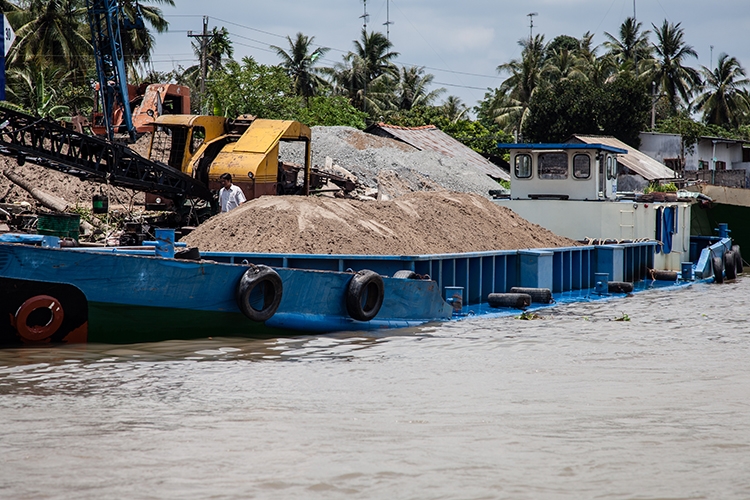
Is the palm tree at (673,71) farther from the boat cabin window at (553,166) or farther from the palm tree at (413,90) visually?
the boat cabin window at (553,166)

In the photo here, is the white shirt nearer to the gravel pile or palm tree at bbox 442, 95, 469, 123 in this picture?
the gravel pile

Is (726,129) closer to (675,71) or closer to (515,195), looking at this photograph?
(675,71)

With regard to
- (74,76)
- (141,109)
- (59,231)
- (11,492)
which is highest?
(74,76)

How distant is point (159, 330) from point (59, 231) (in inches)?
161

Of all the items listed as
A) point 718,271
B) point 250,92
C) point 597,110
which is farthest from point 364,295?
point 597,110

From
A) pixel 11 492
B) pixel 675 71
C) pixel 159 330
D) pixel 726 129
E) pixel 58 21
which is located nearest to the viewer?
pixel 11 492

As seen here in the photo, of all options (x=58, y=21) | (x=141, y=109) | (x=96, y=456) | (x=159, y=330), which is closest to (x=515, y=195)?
(x=159, y=330)

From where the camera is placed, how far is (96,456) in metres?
4.89

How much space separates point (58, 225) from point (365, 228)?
448cm

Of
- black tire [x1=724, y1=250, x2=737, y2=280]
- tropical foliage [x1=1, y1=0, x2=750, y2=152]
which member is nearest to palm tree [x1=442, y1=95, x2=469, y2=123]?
tropical foliage [x1=1, y1=0, x2=750, y2=152]

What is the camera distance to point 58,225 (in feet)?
41.0

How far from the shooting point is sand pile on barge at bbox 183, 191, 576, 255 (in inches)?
485

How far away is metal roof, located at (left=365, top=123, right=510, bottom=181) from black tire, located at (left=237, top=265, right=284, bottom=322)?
31247mm

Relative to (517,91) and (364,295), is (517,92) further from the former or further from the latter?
(364,295)
